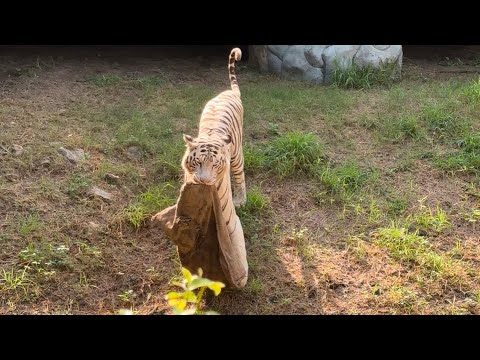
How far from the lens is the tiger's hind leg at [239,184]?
4.70m

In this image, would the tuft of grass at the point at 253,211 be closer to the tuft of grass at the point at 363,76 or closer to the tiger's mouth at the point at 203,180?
the tiger's mouth at the point at 203,180

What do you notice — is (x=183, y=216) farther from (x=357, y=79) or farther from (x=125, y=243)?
(x=357, y=79)

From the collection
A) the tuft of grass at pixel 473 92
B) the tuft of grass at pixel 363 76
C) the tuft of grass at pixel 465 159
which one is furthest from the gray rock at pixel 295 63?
the tuft of grass at pixel 465 159

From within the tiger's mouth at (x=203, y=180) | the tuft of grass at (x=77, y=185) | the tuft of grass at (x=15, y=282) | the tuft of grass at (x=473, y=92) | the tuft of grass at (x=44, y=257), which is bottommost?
the tuft of grass at (x=15, y=282)

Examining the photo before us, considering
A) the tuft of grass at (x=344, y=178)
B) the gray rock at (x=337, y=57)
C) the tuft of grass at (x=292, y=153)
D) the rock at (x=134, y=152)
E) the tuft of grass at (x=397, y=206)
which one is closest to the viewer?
the tuft of grass at (x=397, y=206)

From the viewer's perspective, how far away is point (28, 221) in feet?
14.5

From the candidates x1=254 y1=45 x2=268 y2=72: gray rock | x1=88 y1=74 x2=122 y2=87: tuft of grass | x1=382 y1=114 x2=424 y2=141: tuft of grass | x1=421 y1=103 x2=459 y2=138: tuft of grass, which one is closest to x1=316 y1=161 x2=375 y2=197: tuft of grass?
x1=382 y1=114 x2=424 y2=141: tuft of grass

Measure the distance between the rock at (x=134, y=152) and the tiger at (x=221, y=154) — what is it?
1.18 metres

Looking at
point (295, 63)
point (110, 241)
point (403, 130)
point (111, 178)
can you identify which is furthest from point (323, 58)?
point (110, 241)

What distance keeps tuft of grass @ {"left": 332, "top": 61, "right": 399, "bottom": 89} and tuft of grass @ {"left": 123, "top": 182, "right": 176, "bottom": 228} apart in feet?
10.4

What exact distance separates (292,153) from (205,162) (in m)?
2.23

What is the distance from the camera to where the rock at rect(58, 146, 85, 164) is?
5242 mm

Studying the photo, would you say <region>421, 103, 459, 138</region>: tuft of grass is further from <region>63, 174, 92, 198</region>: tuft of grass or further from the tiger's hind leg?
<region>63, 174, 92, 198</region>: tuft of grass

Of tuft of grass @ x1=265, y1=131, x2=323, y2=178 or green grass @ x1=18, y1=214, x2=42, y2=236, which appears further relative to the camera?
tuft of grass @ x1=265, y1=131, x2=323, y2=178
